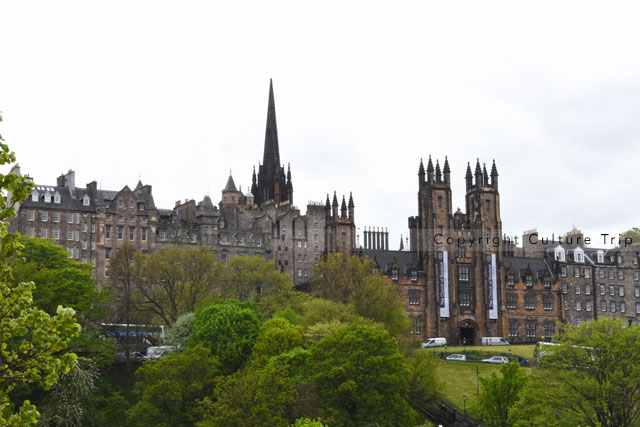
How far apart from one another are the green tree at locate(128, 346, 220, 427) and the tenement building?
3970 cm

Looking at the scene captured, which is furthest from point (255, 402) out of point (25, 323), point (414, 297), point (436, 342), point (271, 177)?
point (271, 177)

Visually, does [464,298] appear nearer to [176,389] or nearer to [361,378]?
[361,378]

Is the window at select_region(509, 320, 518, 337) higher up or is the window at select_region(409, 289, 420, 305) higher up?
the window at select_region(409, 289, 420, 305)

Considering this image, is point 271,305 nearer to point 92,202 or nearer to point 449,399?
point 449,399

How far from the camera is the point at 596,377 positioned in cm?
5238

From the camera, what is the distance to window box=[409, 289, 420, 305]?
11206cm

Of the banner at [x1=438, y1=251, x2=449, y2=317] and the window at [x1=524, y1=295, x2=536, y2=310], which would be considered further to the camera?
the window at [x1=524, y1=295, x2=536, y2=310]

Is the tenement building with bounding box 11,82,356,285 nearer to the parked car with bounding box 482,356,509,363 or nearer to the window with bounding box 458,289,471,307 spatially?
the window with bounding box 458,289,471,307

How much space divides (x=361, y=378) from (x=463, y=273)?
5998cm

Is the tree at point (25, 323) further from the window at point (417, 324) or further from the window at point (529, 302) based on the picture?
the window at point (529, 302)

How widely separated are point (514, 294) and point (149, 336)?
55.9 m

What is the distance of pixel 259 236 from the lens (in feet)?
383

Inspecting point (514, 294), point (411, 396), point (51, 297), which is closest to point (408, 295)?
point (514, 294)

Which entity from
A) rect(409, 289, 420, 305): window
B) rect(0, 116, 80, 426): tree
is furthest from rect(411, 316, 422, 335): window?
rect(0, 116, 80, 426): tree
